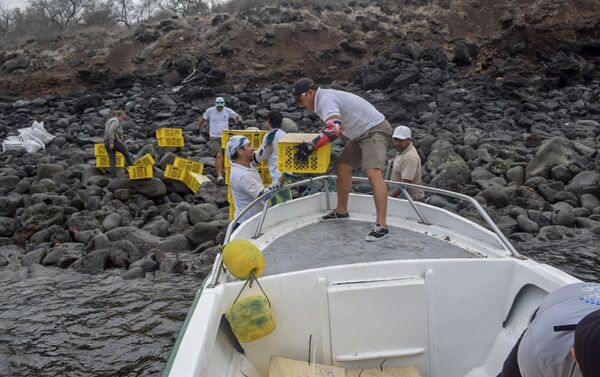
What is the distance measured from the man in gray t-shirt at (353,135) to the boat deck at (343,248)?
0.56 ft

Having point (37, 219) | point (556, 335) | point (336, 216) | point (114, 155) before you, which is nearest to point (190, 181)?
point (114, 155)

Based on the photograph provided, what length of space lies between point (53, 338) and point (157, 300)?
109 centimetres

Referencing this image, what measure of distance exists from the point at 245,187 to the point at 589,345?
3.96 m

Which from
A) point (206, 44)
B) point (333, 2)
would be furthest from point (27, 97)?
point (333, 2)

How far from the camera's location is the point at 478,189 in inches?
347

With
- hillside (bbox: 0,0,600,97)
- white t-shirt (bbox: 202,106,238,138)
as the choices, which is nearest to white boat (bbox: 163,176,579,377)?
white t-shirt (bbox: 202,106,238,138)

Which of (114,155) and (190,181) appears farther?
(114,155)

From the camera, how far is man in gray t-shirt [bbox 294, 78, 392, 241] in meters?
4.49

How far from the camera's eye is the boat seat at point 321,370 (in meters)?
2.93

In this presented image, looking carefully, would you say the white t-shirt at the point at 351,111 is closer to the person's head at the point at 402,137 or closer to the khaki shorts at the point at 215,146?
the person's head at the point at 402,137

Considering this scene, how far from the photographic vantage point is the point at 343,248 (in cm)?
424

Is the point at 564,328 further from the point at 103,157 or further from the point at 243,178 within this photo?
the point at 103,157

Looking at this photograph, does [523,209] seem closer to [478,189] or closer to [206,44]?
[478,189]

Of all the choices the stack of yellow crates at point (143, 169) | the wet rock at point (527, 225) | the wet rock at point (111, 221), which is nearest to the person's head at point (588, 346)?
the wet rock at point (527, 225)
